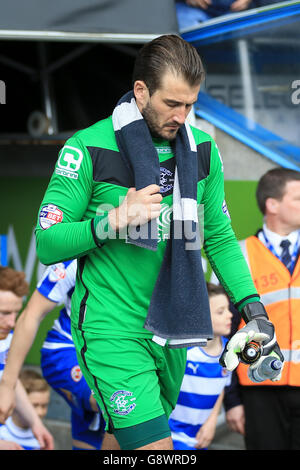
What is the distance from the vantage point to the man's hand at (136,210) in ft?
8.59

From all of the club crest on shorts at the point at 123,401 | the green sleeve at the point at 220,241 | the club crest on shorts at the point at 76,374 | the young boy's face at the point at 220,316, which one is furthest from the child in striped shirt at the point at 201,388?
the club crest on shorts at the point at 123,401

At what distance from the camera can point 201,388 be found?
4.22m

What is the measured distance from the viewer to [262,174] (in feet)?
15.9

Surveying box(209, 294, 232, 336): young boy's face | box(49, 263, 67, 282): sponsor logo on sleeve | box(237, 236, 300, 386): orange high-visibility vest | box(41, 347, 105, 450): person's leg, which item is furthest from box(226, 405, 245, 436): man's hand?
box(49, 263, 67, 282): sponsor logo on sleeve

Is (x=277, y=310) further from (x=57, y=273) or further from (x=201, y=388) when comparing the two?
(x=57, y=273)

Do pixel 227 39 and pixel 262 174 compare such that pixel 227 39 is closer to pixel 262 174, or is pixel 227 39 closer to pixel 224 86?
pixel 224 86

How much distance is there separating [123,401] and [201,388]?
144 cm

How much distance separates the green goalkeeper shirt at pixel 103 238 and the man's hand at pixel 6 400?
0.97 meters

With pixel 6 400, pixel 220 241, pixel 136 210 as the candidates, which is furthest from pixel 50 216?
pixel 6 400

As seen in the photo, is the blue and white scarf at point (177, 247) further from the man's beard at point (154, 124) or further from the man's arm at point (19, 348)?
the man's arm at point (19, 348)

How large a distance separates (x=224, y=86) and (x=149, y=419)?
2.72m

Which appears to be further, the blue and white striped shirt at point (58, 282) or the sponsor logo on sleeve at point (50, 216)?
the blue and white striped shirt at point (58, 282)

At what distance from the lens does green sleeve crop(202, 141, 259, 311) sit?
307 centimetres

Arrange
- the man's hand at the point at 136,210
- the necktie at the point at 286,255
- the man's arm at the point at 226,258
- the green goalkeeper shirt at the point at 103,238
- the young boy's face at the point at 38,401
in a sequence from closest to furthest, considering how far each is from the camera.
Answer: the man's hand at the point at 136,210, the green goalkeeper shirt at the point at 103,238, the man's arm at the point at 226,258, the necktie at the point at 286,255, the young boy's face at the point at 38,401
